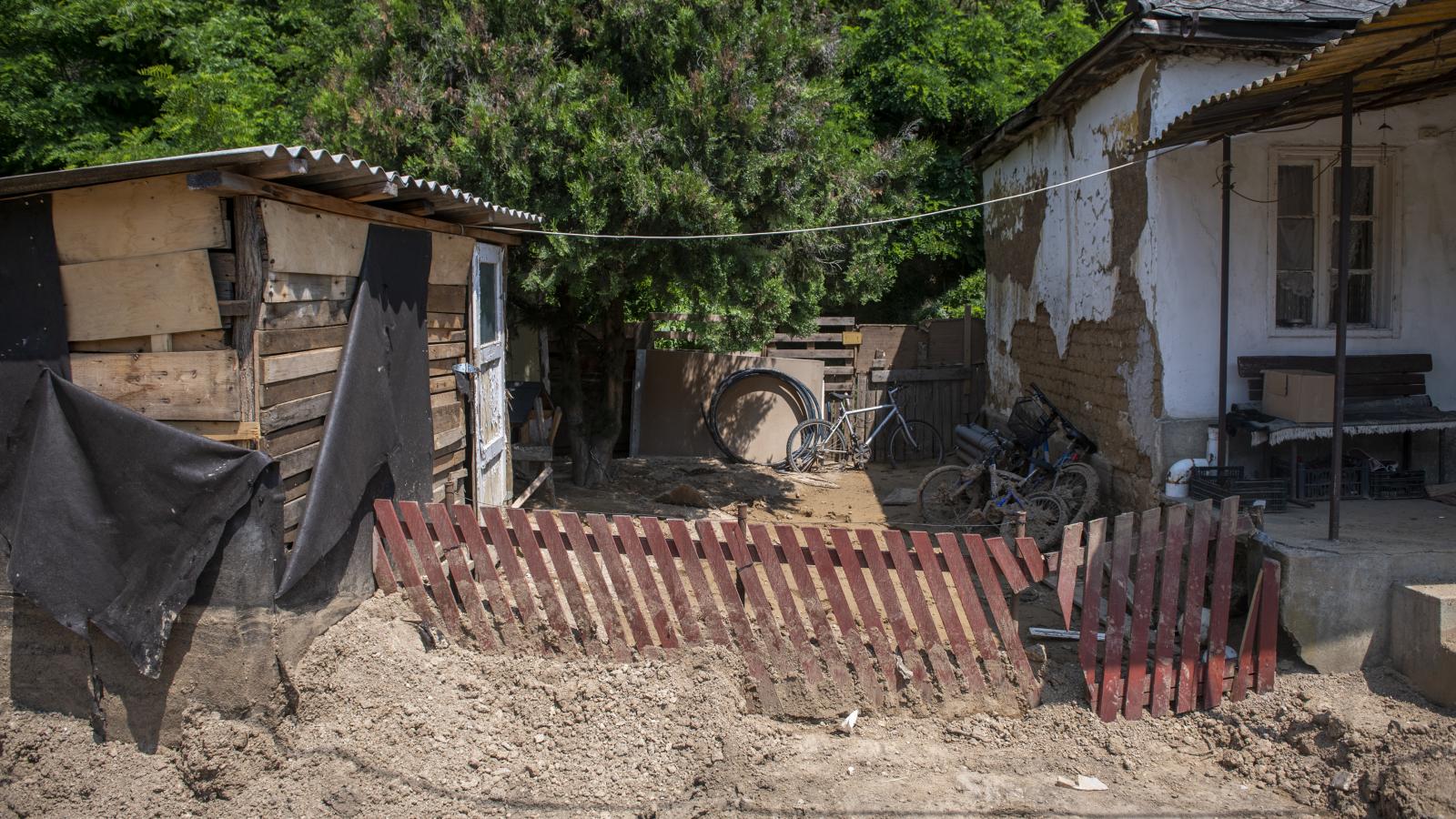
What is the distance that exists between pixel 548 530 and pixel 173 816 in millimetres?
1989

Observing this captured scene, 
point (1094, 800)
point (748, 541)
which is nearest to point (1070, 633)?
point (1094, 800)

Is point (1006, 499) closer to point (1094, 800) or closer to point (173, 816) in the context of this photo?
point (1094, 800)

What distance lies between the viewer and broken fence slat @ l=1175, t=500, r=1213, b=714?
189 inches

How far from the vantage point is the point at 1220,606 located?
481cm

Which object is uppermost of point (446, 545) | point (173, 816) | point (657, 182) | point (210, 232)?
point (657, 182)

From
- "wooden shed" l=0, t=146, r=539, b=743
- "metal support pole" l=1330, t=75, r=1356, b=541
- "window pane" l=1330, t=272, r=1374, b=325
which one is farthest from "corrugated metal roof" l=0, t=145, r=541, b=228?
"window pane" l=1330, t=272, r=1374, b=325

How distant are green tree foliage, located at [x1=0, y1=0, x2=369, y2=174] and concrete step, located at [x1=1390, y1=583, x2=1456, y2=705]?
33.5 feet

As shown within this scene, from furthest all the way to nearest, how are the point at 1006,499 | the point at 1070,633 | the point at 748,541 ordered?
1. the point at 1006,499
2. the point at 1070,633
3. the point at 748,541

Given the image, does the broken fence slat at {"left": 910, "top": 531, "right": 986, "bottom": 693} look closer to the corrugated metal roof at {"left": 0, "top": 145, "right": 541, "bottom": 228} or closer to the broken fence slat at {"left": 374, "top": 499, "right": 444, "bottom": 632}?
the broken fence slat at {"left": 374, "top": 499, "right": 444, "bottom": 632}

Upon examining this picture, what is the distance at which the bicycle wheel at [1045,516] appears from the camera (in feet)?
26.0

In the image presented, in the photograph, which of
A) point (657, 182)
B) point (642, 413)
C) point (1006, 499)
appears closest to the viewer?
point (657, 182)

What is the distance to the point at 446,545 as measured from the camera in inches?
196

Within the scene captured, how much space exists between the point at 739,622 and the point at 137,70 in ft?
42.3

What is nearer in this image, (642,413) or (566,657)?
(566,657)
